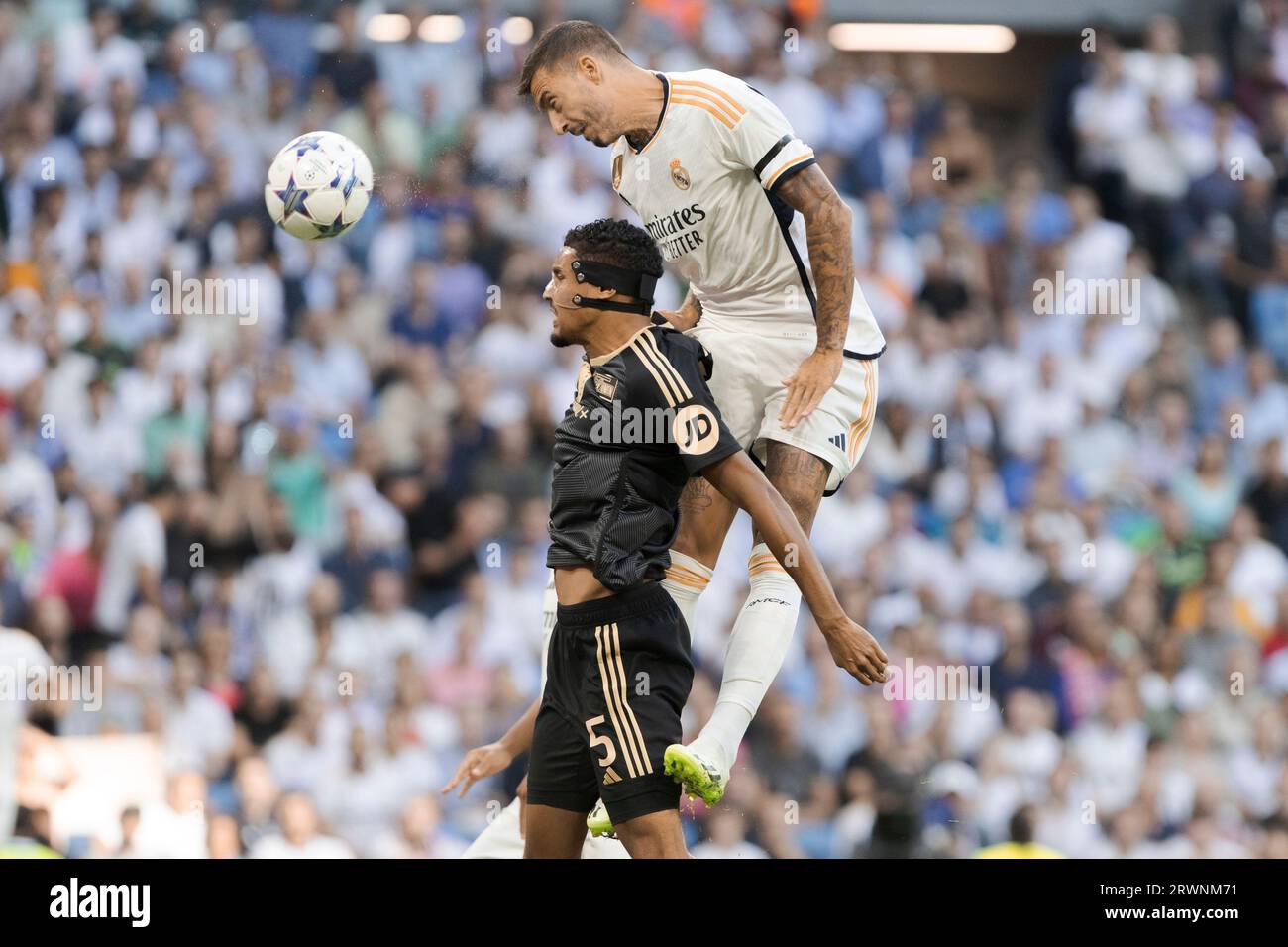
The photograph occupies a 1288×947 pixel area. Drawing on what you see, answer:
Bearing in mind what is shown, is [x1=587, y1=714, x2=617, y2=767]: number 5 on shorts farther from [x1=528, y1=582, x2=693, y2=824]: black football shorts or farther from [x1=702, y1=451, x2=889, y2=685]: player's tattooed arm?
[x1=702, y1=451, x2=889, y2=685]: player's tattooed arm

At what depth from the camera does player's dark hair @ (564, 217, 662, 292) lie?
514 centimetres

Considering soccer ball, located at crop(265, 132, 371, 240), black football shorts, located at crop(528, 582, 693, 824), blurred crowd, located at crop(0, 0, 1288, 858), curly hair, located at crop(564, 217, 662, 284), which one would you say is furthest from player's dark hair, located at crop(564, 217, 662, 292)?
blurred crowd, located at crop(0, 0, 1288, 858)

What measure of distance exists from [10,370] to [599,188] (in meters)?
3.74

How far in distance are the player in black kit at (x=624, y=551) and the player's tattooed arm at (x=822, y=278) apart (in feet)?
1.43

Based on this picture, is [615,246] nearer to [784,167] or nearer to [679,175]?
[679,175]

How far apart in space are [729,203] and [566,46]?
67 cm

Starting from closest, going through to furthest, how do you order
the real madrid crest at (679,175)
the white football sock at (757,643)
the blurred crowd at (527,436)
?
the white football sock at (757,643) → the real madrid crest at (679,175) → the blurred crowd at (527,436)

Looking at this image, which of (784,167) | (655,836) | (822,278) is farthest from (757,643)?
(784,167)

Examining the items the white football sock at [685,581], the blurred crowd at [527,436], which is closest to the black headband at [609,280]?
the white football sock at [685,581]

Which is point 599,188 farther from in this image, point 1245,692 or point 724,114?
point 724,114

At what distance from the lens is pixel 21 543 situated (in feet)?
33.8

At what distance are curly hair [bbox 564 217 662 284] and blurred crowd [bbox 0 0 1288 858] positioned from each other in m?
4.25

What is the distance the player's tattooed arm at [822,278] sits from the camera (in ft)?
17.7

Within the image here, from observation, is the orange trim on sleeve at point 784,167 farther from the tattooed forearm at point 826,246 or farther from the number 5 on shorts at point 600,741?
the number 5 on shorts at point 600,741
